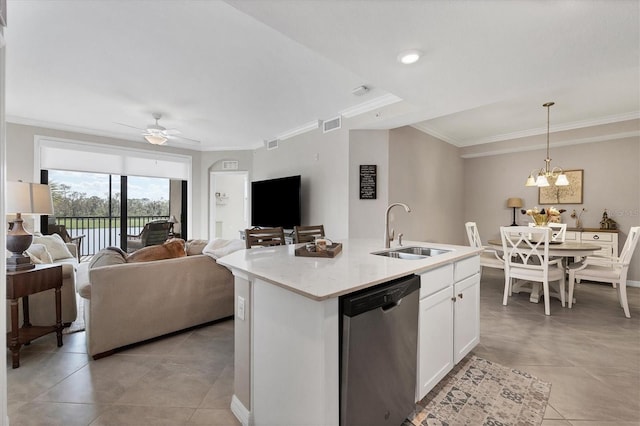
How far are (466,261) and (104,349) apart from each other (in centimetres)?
300

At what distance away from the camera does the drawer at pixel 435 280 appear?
171 cm

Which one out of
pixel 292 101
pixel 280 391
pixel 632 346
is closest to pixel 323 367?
pixel 280 391

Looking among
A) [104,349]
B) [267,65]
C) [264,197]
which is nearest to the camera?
[104,349]

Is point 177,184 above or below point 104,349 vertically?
above

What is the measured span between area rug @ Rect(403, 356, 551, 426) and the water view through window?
6624mm

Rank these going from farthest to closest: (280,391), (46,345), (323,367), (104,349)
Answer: (46,345)
(104,349)
(280,391)
(323,367)

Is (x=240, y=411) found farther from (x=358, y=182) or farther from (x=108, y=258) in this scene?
(x=358, y=182)

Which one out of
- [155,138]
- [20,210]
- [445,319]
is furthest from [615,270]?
[155,138]

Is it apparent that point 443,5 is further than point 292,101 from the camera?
No

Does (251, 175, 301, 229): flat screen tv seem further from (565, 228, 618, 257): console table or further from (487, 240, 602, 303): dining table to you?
(565, 228, 618, 257): console table

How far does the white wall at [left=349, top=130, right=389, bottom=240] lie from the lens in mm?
4449

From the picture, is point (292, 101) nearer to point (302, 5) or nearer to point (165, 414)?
point (302, 5)

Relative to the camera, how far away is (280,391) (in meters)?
1.40

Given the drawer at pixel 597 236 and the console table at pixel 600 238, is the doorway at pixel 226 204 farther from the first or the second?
the drawer at pixel 597 236
